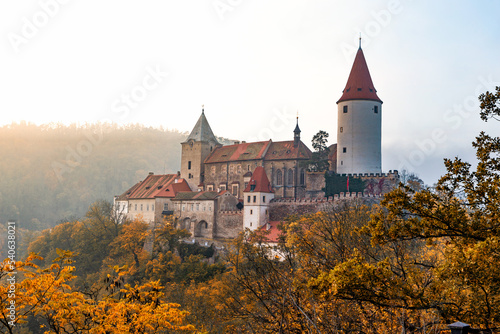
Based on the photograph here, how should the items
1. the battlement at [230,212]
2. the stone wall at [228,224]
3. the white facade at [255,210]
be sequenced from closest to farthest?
1. the white facade at [255,210]
2. the stone wall at [228,224]
3. the battlement at [230,212]

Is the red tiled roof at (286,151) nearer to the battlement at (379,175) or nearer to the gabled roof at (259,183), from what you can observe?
the gabled roof at (259,183)

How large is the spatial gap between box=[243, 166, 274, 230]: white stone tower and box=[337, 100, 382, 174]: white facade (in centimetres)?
751

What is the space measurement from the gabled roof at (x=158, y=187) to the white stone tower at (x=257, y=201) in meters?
11.5

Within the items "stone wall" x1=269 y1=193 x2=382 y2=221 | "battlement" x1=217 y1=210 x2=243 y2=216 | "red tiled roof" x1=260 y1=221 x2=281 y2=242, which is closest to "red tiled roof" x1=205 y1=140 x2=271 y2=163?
"stone wall" x1=269 y1=193 x2=382 y2=221

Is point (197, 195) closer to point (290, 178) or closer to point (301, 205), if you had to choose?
point (290, 178)

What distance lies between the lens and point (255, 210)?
48.8 meters

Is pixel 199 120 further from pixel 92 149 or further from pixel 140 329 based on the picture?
pixel 92 149

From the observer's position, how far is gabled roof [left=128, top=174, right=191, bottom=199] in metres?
57.6

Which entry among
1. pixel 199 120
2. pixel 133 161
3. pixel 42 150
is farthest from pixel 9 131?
pixel 199 120

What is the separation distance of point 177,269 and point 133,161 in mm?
107725

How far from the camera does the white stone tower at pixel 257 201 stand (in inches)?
1908

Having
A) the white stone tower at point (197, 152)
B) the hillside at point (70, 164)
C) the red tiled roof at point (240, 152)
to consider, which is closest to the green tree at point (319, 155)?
the red tiled roof at point (240, 152)

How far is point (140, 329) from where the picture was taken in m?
10.2

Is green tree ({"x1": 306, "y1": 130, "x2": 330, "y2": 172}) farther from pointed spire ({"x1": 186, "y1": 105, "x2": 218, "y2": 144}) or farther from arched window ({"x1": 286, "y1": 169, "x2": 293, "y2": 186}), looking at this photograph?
pointed spire ({"x1": 186, "y1": 105, "x2": 218, "y2": 144})
